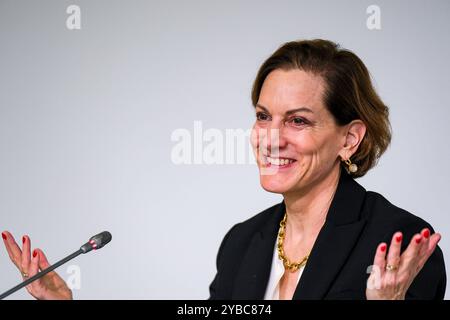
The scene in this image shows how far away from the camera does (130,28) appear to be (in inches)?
123

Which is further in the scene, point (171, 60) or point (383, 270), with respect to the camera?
point (171, 60)

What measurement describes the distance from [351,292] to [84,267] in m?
1.59

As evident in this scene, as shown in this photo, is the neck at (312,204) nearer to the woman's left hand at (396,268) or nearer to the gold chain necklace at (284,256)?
the gold chain necklace at (284,256)

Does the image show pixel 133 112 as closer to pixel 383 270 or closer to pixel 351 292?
pixel 351 292

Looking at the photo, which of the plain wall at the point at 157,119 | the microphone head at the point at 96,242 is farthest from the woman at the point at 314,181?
the plain wall at the point at 157,119

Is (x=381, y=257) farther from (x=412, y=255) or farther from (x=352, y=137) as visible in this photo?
(x=352, y=137)

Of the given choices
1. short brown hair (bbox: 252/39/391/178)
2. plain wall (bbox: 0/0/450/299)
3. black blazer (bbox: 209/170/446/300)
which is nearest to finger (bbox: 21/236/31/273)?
black blazer (bbox: 209/170/446/300)

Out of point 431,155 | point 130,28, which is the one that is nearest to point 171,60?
point 130,28

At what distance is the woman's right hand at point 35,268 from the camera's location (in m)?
1.72

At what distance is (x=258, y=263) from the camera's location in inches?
76.4

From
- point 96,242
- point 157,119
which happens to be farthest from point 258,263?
point 157,119

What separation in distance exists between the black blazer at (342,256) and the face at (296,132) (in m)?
0.11

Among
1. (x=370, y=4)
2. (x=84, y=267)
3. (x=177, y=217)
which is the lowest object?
(x=84, y=267)

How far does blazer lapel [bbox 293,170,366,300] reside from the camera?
173 centimetres
